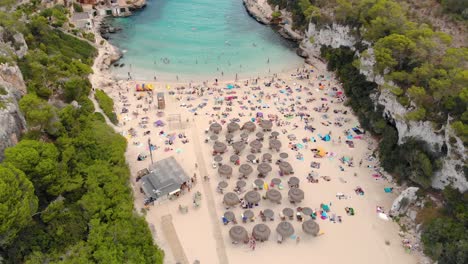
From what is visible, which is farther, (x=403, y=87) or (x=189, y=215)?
(x=403, y=87)

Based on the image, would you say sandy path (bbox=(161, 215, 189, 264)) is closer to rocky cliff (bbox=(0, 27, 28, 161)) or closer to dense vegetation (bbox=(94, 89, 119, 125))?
rocky cliff (bbox=(0, 27, 28, 161))

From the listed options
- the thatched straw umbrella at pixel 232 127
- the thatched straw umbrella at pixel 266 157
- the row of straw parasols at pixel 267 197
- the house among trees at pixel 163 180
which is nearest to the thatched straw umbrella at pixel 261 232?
the row of straw parasols at pixel 267 197

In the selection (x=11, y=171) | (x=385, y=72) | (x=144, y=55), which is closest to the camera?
(x=11, y=171)

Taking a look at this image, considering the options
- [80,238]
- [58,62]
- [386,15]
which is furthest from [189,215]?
[386,15]

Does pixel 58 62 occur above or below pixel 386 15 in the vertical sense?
below

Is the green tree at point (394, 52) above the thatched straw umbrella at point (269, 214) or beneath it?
above

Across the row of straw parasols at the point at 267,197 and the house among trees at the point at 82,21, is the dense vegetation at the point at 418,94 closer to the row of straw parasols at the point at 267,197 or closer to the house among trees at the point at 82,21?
the row of straw parasols at the point at 267,197

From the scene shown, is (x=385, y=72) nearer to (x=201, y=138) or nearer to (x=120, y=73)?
(x=201, y=138)

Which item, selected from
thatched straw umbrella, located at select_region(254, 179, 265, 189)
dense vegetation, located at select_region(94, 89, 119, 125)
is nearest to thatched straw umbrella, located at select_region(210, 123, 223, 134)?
thatched straw umbrella, located at select_region(254, 179, 265, 189)
